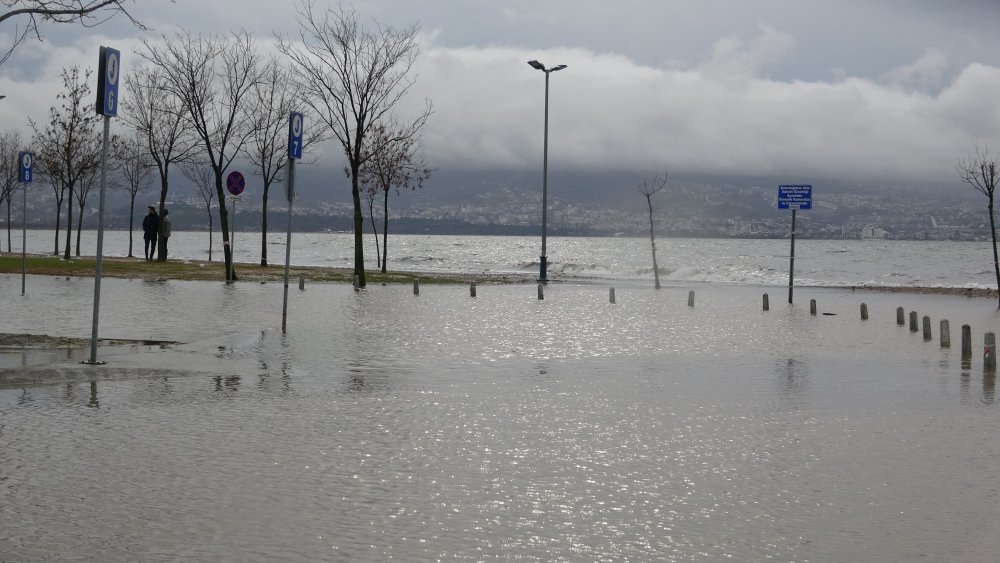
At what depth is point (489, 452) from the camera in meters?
8.88

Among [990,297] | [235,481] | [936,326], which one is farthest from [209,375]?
[990,297]

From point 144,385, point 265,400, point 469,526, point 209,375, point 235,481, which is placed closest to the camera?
point 469,526

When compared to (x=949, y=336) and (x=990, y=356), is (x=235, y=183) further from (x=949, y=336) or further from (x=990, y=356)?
(x=990, y=356)

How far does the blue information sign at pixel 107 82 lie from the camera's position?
13773 mm

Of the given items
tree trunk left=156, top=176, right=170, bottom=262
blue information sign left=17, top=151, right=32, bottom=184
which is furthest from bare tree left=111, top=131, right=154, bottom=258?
blue information sign left=17, top=151, right=32, bottom=184

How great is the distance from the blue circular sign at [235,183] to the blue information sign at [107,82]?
12141 mm

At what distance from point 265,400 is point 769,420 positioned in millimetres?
5316

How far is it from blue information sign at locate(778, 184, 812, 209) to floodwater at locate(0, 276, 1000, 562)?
45.1 ft

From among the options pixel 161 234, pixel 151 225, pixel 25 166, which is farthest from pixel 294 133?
pixel 151 225

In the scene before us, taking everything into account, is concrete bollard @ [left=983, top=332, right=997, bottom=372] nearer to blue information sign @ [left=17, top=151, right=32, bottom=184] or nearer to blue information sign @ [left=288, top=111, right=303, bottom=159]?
blue information sign @ [left=288, top=111, right=303, bottom=159]

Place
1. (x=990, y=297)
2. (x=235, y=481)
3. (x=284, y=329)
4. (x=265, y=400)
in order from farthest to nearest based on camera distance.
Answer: (x=990, y=297), (x=284, y=329), (x=265, y=400), (x=235, y=481)

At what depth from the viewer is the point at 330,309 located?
26.8 meters

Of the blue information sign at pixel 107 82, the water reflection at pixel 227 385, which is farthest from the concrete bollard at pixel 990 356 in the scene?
the blue information sign at pixel 107 82

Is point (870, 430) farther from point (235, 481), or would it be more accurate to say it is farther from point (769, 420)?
point (235, 481)
